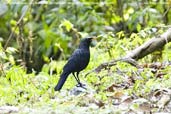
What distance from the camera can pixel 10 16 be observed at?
10859mm

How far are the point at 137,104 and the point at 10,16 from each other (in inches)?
278

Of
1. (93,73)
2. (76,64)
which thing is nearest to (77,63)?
(76,64)

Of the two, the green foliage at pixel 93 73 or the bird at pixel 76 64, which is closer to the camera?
the green foliage at pixel 93 73

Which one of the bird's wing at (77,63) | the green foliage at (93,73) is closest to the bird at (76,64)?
the bird's wing at (77,63)

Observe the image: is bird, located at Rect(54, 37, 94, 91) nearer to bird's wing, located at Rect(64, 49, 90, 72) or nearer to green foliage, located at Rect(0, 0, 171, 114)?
bird's wing, located at Rect(64, 49, 90, 72)

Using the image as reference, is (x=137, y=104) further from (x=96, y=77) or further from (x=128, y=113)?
(x=96, y=77)

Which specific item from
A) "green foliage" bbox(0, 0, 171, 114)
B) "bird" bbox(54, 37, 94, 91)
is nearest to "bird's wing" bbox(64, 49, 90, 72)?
"bird" bbox(54, 37, 94, 91)

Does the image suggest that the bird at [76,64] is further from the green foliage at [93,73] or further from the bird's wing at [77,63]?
the green foliage at [93,73]

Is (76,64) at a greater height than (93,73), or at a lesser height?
greater

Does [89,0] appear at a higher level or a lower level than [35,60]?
higher

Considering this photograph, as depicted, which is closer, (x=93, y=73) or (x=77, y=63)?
(x=77, y=63)

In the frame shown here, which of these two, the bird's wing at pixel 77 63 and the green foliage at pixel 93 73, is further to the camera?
the bird's wing at pixel 77 63

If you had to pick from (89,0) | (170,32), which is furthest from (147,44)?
(89,0)

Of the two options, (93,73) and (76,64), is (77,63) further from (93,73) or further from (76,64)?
(93,73)
